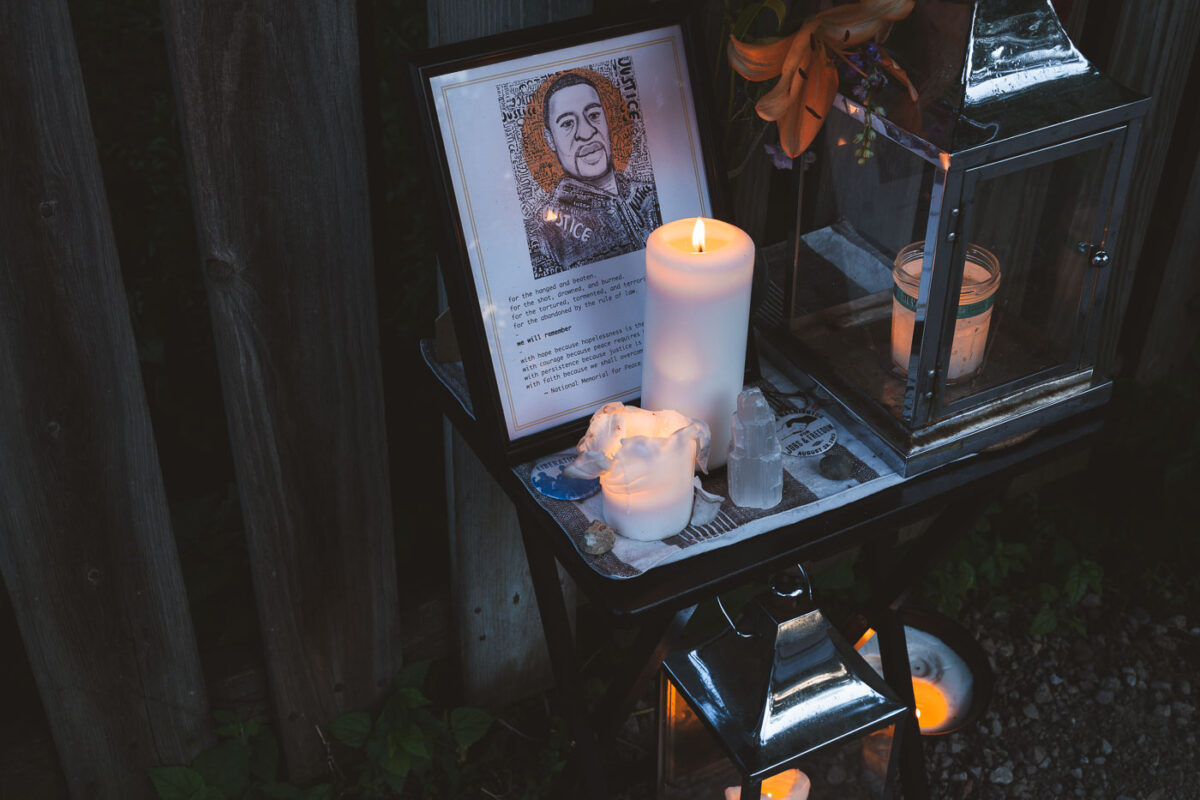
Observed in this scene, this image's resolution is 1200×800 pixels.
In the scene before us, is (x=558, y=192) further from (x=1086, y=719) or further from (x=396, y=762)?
(x=1086, y=719)

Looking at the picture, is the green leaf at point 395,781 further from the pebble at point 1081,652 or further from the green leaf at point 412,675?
the pebble at point 1081,652

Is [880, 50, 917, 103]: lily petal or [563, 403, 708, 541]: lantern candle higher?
[880, 50, 917, 103]: lily petal

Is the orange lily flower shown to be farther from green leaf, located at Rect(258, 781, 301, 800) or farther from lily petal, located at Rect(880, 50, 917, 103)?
green leaf, located at Rect(258, 781, 301, 800)

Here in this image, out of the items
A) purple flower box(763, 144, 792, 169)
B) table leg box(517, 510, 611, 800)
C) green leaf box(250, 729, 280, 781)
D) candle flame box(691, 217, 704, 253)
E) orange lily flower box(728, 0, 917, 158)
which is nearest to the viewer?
orange lily flower box(728, 0, 917, 158)

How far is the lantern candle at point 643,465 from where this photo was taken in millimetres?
1265

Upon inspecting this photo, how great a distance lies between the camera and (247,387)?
1.66 m

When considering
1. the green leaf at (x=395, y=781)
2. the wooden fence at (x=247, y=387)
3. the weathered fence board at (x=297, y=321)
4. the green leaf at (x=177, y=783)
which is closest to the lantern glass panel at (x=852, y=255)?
the wooden fence at (x=247, y=387)

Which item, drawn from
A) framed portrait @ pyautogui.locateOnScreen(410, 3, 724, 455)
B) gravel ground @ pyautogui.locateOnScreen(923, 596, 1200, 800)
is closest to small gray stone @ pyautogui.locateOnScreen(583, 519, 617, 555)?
framed portrait @ pyautogui.locateOnScreen(410, 3, 724, 455)

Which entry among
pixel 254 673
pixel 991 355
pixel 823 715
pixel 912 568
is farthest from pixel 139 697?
pixel 991 355

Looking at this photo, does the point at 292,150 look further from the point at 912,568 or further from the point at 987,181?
the point at 912,568

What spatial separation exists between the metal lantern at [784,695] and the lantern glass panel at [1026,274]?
33 cm

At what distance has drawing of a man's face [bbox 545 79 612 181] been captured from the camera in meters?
1.35

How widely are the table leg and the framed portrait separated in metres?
0.24

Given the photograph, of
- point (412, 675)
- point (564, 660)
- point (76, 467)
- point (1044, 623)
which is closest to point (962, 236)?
point (564, 660)
